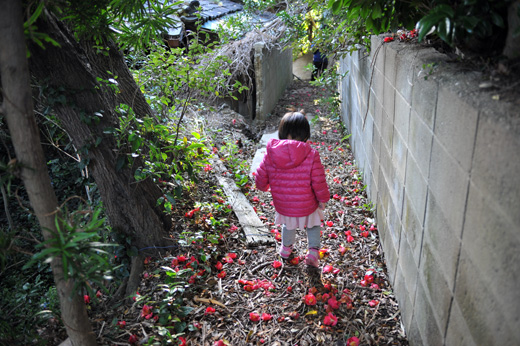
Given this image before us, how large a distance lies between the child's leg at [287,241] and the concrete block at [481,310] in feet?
5.73

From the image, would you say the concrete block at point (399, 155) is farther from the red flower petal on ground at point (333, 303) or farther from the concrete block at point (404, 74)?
the red flower petal on ground at point (333, 303)

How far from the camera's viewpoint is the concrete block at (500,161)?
107 centimetres

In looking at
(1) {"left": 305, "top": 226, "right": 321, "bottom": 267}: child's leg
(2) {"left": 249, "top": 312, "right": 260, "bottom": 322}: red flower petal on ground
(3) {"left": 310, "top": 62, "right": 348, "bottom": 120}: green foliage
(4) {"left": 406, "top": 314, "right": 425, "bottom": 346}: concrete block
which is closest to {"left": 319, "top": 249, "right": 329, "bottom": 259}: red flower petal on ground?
(1) {"left": 305, "top": 226, "right": 321, "bottom": 267}: child's leg

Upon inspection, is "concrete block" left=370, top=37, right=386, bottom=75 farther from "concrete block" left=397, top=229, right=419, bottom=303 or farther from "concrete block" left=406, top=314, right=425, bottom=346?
"concrete block" left=406, top=314, right=425, bottom=346

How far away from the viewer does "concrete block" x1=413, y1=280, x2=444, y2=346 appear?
1.79m

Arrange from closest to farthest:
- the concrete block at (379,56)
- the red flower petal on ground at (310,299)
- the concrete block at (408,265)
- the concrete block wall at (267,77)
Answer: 1. the concrete block at (408,265)
2. the red flower petal on ground at (310,299)
3. the concrete block at (379,56)
4. the concrete block wall at (267,77)

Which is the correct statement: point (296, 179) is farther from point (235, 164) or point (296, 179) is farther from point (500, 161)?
point (235, 164)

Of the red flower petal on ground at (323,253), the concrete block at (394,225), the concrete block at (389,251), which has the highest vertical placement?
the concrete block at (394,225)

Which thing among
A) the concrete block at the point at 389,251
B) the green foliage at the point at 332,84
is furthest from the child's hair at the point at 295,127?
the green foliage at the point at 332,84

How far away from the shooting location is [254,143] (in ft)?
22.6

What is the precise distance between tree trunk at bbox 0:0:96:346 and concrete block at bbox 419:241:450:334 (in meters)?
1.62

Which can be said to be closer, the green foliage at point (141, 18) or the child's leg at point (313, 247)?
the green foliage at point (141, 18)

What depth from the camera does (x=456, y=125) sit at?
1529 millimetres

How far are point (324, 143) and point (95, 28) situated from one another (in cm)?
415
